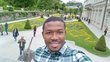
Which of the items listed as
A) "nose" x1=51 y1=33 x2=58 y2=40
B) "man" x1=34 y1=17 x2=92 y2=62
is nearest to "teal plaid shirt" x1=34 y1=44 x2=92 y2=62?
"man" x1=34 y1=17 x2=92 y2=62

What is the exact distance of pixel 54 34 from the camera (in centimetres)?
191

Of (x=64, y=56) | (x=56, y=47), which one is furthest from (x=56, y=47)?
(x=64, y=56)

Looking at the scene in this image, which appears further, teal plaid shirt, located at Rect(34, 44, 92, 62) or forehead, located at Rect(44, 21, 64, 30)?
forehead, located at Rect(44, 21, 64, 30)

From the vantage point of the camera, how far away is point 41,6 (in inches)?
3238

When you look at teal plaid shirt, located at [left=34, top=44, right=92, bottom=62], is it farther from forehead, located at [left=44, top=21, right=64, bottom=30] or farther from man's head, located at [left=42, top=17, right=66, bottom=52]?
forehead, located at [left=44, top=21, right=64, bottom=30]

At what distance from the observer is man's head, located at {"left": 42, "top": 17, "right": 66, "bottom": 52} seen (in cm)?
190

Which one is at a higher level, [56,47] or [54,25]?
[54,25]

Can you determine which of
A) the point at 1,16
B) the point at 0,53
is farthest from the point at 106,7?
the point at 0,53

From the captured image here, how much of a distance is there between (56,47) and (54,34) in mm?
115

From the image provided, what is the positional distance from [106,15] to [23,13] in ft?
74.6

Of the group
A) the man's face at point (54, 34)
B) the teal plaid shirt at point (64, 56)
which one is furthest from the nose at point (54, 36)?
the teal plaid shirt at point (64, 56)

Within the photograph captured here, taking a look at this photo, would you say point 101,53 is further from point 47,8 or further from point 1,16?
point 47,8

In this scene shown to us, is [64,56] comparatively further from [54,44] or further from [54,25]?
[54,25]

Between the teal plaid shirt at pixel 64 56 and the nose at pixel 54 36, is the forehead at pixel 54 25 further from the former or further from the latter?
the teal plaid shirt at pixel 64 56
